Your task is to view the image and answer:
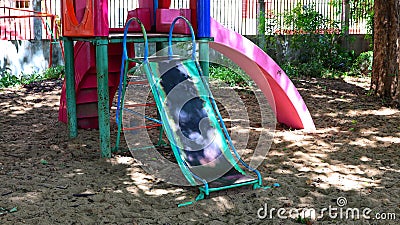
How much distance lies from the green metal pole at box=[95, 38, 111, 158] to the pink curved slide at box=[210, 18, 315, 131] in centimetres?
148

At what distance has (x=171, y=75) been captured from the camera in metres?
5.25

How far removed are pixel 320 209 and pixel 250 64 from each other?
298 centimetres

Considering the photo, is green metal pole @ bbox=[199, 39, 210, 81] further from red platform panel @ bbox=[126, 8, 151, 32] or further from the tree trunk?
the tree trunk

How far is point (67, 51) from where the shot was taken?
244 inches

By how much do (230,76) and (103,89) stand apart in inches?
252

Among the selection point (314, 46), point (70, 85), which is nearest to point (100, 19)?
point (70, 85)

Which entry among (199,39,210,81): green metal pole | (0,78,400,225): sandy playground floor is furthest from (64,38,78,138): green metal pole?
(199,39,210,81): green metal pole

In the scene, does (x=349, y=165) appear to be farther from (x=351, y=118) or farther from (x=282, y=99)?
(x=351, y=118)

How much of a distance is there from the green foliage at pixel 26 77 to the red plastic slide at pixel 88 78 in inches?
188

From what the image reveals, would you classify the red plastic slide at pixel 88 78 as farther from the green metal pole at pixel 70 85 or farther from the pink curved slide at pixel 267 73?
the pink curved slide at pixel 267 73

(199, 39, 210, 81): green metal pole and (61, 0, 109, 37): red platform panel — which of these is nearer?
(61, 0, 109, 37): red platform panel

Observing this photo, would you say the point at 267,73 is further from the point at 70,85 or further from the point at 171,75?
the point at 70,85

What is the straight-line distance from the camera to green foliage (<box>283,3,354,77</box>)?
12.9 meters

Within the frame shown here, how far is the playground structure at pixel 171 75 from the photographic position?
4.82 metres
